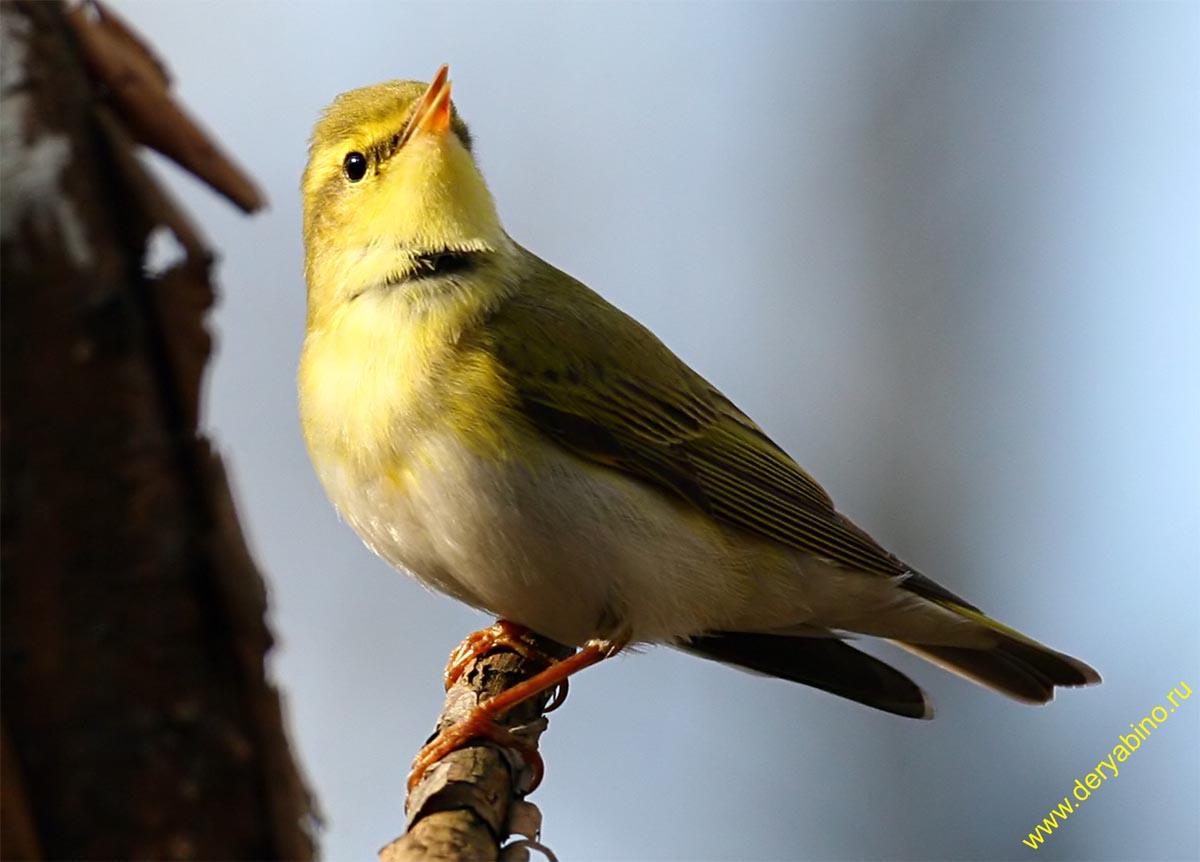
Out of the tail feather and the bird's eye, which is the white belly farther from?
the bird's eye

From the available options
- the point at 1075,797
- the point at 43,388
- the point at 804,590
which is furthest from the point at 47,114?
the point at 1075,797

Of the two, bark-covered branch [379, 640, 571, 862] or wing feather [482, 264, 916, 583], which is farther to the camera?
wing feather [482, 264, 916, 583]

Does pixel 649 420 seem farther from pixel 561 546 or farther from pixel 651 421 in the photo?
pixel 561 546

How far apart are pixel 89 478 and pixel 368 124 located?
263 centimetres

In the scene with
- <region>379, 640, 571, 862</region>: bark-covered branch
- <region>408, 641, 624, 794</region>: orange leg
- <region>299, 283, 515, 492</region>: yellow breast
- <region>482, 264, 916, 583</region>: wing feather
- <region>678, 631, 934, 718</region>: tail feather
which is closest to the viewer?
<region>379, 640, 571, 862</region>: bark-covered branch

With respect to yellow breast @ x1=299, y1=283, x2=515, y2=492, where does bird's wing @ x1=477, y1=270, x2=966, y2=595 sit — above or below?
above

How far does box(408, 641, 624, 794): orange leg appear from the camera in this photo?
314 cm

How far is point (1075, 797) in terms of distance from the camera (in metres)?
6.05

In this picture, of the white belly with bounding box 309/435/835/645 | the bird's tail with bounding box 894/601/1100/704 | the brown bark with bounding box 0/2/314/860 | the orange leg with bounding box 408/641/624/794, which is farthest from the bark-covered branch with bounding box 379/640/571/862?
the bird's tail with bounding box 894/601/1100/704

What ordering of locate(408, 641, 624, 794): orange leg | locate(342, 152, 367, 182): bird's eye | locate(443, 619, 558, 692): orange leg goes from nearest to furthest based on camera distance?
locate(408, 641, 624, 794): orange leg < locate(342, 152, 367, 182): bird's eye < locate(443, 619, 558, 692): orange leg

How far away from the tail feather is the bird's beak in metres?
1.79

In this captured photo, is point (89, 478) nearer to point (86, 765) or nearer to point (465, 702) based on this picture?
point (86, 765)

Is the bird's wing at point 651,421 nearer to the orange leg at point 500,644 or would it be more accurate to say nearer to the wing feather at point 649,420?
the wing feather at point 649,420

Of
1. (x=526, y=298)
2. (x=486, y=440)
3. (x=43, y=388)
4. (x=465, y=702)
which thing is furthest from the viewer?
(x=526, y=298)
